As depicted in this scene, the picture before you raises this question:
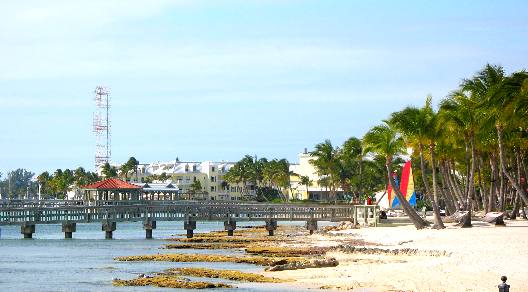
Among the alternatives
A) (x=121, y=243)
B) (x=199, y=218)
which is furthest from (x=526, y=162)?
(x=121, y=243)

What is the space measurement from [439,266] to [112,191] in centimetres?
6664

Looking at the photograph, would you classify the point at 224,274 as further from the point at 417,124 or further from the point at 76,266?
Answer: the point at 417,124

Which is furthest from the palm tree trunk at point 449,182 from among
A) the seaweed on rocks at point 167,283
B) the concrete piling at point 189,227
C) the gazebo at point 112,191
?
the seaweed on rocks at point 167,283

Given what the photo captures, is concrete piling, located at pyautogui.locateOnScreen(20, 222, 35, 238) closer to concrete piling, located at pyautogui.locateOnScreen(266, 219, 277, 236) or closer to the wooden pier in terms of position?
the wooden pier

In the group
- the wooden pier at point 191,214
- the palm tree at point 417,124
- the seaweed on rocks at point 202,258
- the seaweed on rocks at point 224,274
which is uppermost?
the palm tree at point 417,124

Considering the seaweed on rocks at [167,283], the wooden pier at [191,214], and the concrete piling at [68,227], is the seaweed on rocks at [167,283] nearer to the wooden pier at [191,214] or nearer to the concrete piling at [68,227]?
the wooden pier at [191,214]

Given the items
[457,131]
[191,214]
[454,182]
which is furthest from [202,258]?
[454,182]

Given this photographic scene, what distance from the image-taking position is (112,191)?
100 m

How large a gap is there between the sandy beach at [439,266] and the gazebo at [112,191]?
50158mm

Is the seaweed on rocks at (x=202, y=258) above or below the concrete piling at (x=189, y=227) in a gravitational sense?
below

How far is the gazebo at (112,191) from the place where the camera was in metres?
99.2

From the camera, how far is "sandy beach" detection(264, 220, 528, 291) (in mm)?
32713

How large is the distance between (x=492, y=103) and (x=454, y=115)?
1245cm

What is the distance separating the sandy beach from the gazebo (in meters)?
50.2
